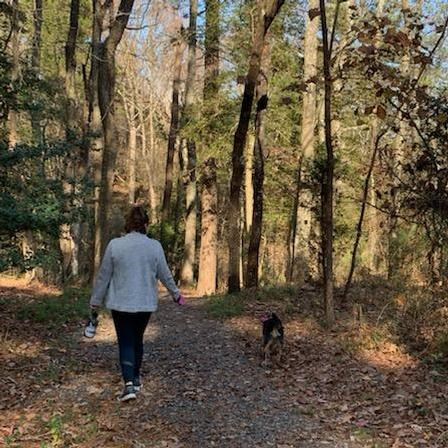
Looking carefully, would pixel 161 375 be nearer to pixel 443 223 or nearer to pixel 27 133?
pixel 443 223

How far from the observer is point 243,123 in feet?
45.0

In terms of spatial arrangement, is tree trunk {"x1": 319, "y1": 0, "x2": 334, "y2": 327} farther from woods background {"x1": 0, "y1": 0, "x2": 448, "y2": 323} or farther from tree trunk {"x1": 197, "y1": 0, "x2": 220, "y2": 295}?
tree trunk {"x1": 197, "y1": 0, "x2": 220, "y2": 295}

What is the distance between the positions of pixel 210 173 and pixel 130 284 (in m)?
13.0

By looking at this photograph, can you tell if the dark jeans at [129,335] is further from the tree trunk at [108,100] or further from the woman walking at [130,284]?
the tree trunk at [108,100]

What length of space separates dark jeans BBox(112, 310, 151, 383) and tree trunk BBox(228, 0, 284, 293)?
739cm

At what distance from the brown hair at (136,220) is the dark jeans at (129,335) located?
0.90m

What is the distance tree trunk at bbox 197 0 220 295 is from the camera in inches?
727

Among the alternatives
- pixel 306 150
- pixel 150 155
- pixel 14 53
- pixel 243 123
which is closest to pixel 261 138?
pixel 243 123

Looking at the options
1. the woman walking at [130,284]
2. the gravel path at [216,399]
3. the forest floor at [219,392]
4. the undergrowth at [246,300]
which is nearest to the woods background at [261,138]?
the undergrowth at [246,300]

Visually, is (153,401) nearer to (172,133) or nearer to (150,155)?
(172,133)

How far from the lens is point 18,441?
5.51 meters

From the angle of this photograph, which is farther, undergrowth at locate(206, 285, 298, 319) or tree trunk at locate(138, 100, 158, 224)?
tree trunk at locate(138, 100, 158, 224)

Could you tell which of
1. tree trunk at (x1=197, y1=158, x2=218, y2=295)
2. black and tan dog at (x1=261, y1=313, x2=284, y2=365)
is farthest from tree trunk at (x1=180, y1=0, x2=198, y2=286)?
black and tan dog at (x1=261, y1=313, x2=284, y2=365)

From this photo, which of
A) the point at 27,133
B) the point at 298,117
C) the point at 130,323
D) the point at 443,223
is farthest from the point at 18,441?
the point at 27,133
